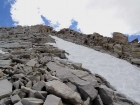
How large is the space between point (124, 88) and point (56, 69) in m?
4.14

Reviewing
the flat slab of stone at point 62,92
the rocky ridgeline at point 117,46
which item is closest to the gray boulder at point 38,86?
the flat slab of stone at point 62,92

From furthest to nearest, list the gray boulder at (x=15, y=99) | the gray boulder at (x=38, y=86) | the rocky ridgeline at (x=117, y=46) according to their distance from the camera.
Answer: the rocky ridgeline at (x=117, y=46) < the gray boulder at (x=38, y=86) < the gray boulder at (x=15, y=99)

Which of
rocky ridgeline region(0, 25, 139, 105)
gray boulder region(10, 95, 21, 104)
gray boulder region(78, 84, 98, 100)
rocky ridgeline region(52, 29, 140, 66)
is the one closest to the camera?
gray boulder region(10, 95, 21, 104)

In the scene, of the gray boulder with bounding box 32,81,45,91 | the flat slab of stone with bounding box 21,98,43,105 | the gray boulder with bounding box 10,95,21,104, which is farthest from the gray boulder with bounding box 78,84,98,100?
the gray boulder with bounding box 10,95,21,104

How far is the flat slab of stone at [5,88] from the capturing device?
5.85 m

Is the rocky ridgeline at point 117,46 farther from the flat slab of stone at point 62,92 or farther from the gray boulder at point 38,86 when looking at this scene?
the gray boulder at point 38,86

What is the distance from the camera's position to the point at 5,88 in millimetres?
6211

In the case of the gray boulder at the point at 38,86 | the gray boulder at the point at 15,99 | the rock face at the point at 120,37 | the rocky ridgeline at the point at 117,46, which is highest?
the rock face at the point at 120,37

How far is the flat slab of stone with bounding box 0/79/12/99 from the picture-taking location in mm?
5854

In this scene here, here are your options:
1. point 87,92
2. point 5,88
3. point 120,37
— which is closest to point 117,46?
point 120,37

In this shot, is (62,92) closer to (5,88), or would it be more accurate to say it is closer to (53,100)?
(53,100)

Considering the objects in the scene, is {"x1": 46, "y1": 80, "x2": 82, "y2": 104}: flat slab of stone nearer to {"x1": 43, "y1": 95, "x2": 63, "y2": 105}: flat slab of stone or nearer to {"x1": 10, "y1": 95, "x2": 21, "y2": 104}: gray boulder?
{"x1": 43, "y1": 95, "x2": 63, "y2": 105}: flat slab of stone

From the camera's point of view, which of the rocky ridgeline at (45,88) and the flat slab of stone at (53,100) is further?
the rocky ridgeline at (45,88)

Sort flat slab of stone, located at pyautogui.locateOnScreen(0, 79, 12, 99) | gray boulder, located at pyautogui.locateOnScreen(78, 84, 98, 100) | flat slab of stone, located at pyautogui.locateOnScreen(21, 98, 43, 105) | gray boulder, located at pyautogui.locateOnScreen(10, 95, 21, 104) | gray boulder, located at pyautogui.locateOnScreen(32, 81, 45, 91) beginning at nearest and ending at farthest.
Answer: flat slab of stone, located at pyautogui.locateOnScreen(21, 98, 43, 105) → gray boulder, located at pyautogui.locateOnScreen(10, 95, 21, 104) → flat slab of stone, located at pyautogui.locateOnScreen(0, 79, 12, 99) → gray boulder, located at pyautogui.locateOnScreen(32, 81, 45, 91) → gray boulder, located at pyautogui.locateOnScreen(78, 84, 98, 100)
